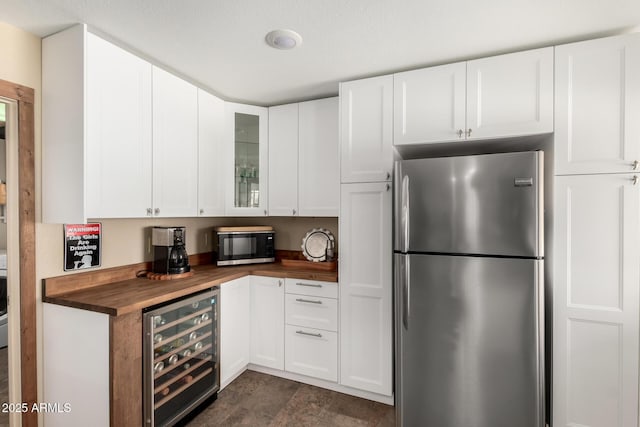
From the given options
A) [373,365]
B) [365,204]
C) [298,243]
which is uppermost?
[365,204]

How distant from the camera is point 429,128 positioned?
2.08 meters

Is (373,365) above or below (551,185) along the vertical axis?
below

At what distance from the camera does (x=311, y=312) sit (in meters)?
2.44

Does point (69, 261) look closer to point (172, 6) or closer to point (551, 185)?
point (172, 6)

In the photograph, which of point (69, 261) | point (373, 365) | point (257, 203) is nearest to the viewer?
point (69, 261)

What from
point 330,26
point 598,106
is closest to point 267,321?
point 330,26

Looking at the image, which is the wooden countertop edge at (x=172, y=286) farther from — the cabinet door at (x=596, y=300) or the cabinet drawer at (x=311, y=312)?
the cabinet door at (x=596, y=300)

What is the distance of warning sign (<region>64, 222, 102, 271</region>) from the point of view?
1922mm

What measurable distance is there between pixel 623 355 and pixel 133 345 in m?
2.59

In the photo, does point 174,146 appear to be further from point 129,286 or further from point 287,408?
point 287,408

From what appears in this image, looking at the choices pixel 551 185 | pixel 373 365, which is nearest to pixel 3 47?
pixel 373 365

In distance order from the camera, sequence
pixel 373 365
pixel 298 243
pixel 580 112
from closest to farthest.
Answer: pixel 580 112, pixel 373 365, pixel 298 243

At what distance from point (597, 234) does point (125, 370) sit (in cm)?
261

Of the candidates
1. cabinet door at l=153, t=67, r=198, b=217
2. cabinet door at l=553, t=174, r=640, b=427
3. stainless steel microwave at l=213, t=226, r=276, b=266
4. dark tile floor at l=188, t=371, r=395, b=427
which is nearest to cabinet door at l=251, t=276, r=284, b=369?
dark tile floor at l=188, t=371, r=395, b=427
